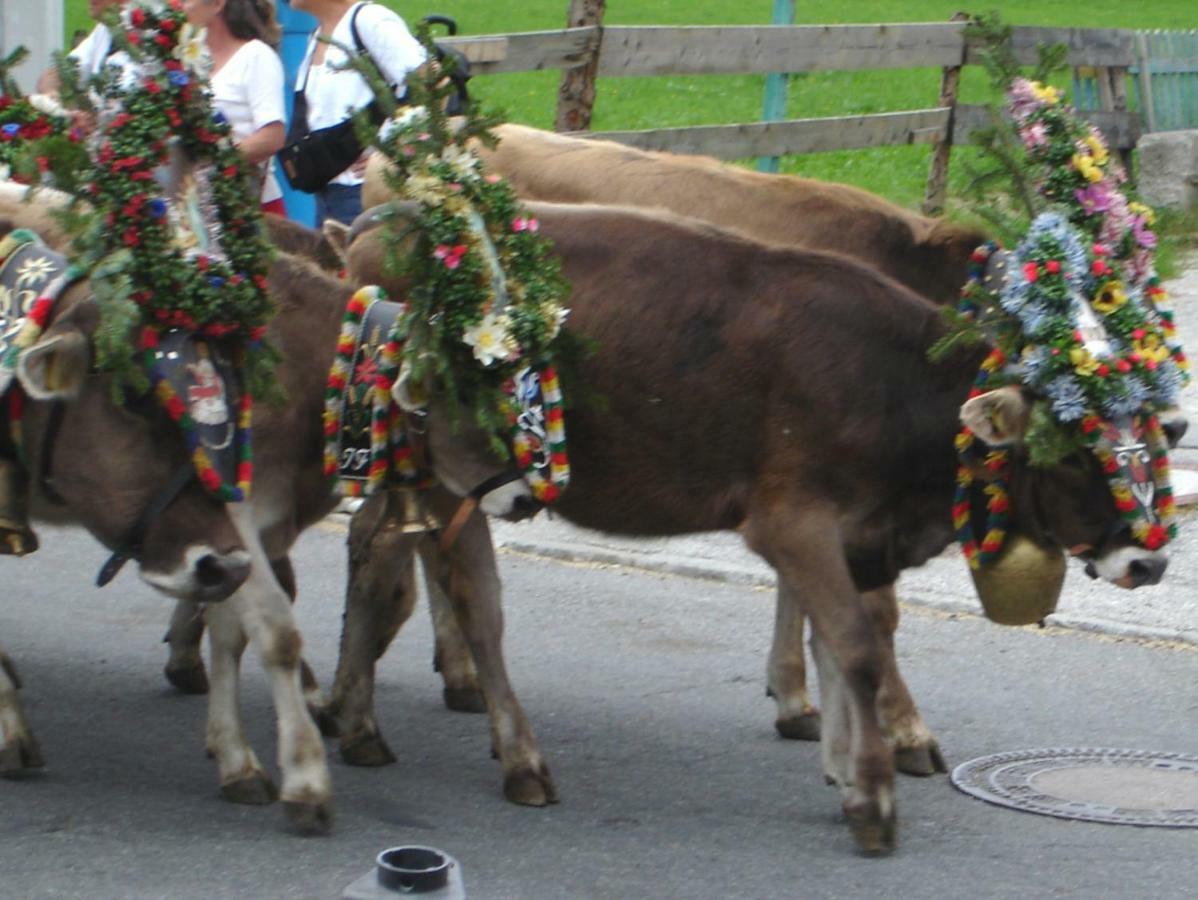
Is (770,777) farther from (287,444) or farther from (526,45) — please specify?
(526,45)

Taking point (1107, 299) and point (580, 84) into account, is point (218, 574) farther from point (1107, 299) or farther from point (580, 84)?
point (580, 84)

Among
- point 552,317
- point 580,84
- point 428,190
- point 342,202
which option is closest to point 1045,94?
point 552,317

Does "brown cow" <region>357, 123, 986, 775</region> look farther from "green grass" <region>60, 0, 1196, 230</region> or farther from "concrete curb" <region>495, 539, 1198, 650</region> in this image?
Result: "concrete curb" <region>495, 539, 1198, 650</region>

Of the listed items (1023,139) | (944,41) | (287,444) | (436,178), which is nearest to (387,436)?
(287,444)

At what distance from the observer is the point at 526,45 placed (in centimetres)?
1225

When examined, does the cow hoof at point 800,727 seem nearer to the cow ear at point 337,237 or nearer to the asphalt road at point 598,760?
the asphalt road at point 598,760

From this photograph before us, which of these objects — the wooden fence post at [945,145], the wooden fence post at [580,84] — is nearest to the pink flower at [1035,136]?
the wooden fence post at [580,84]

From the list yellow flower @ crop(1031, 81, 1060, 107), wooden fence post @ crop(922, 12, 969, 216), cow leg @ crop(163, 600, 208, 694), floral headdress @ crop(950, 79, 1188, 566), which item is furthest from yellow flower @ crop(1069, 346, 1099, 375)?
wooden fence post @ crop(922, 12, 969, 216)

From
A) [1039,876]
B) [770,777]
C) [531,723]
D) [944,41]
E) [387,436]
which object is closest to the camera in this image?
[1039,876]

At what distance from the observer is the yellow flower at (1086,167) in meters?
5.79

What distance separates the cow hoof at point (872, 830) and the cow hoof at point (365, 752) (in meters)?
1.57

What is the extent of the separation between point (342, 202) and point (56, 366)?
3.27 m

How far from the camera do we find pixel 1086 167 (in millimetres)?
5801

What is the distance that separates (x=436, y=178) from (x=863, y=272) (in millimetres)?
1328
